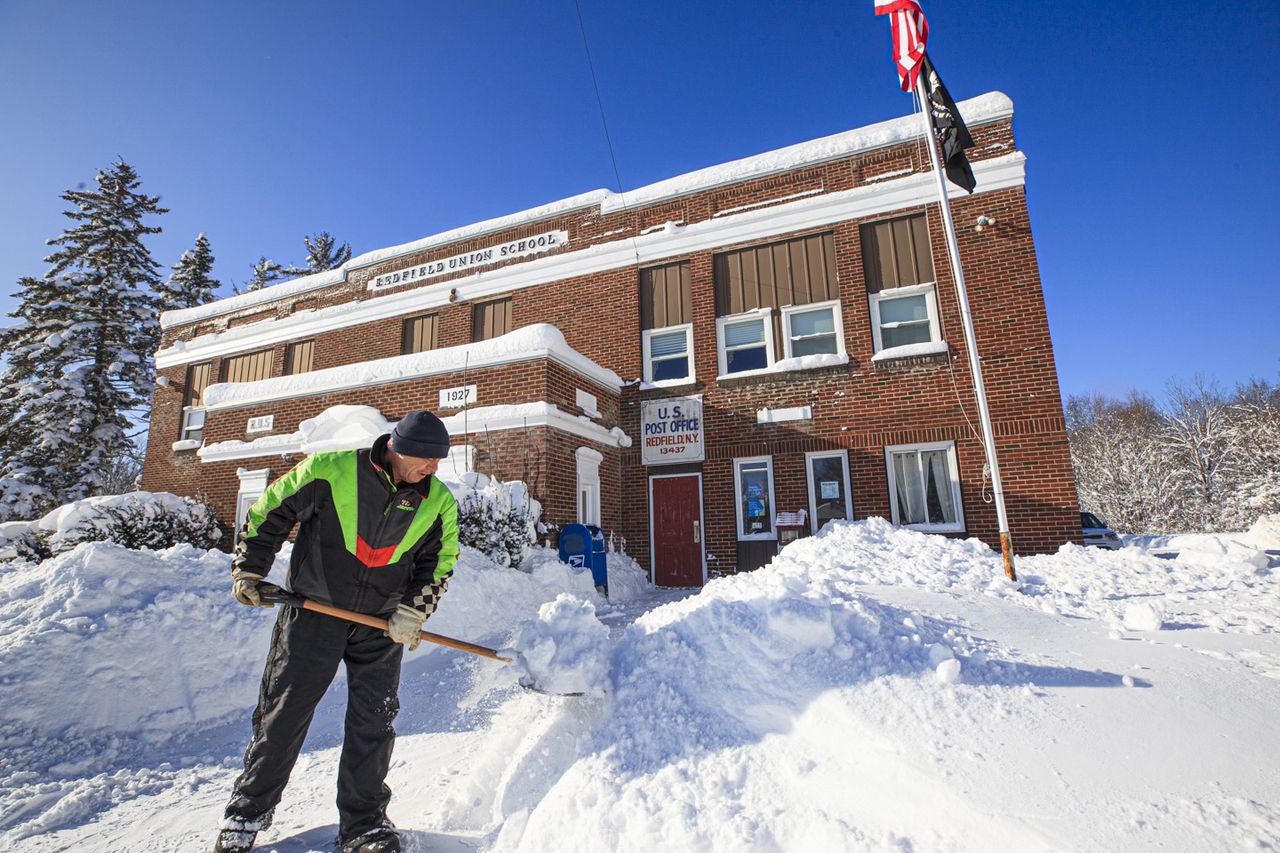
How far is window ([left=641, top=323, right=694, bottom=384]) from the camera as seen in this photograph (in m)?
12.2

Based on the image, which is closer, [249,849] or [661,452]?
[249,849]

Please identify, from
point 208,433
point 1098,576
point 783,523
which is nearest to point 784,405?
point 783,523

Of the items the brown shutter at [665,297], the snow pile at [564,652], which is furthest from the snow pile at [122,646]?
the brown shutter at [665,297]

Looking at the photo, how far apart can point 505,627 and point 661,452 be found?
556cm

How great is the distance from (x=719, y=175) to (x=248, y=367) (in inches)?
592

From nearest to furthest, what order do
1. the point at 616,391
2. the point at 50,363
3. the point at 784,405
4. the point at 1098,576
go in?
the point at 1098,576
the point at 784,405
the point at 616,391
the point at 50,363

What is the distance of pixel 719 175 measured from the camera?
1240cm

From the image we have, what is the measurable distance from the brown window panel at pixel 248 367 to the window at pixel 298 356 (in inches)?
28.0

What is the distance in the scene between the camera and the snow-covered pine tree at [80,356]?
61.3 feet

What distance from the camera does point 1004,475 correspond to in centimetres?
954

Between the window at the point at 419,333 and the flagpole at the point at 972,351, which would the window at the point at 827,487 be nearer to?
the flagpole at the point at 972,351

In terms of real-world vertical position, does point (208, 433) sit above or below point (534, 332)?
below

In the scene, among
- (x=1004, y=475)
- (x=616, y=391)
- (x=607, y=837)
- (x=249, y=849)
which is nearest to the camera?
(x=607, y=837)

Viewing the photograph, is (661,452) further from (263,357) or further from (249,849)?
(263,357)
